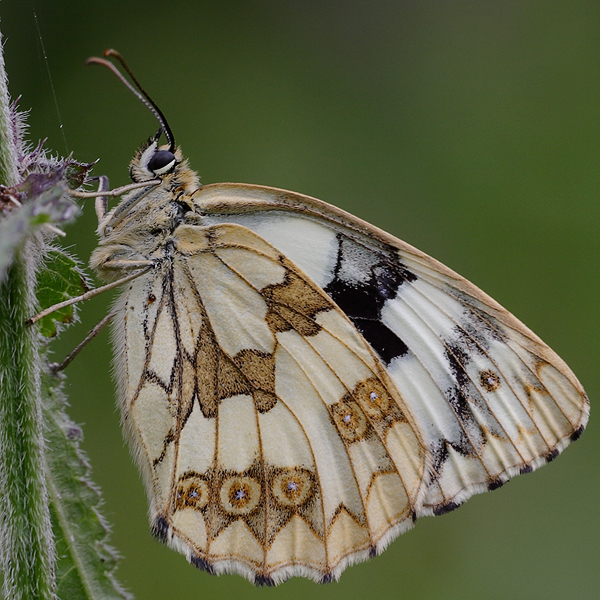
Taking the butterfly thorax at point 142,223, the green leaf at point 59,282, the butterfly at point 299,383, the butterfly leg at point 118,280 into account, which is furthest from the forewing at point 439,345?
the green leaf at point 59,282

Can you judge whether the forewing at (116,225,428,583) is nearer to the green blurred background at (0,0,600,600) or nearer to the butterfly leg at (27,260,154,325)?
the butterfly leg at (27,260,154,325)

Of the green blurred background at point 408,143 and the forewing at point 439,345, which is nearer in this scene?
the forewing at point 439,345

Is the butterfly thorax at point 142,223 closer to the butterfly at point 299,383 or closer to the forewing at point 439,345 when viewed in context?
the butterfly at point 299,383

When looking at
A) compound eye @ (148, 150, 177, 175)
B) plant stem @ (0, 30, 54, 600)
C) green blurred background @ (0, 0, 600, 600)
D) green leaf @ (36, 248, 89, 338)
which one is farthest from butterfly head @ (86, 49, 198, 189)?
green blurred background @ (0, 0, 600, 600)

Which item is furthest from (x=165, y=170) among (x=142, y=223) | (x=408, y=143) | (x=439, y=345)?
(x=408, y=143)

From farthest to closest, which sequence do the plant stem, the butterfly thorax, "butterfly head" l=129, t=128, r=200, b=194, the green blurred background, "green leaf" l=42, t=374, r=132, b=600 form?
the green blurred background < "butterfly head" l=129, t=128, r=200, b=194 < the butterfly thorax < "green leaf" l=42, t=374, r=132, b=600 < the plant stem

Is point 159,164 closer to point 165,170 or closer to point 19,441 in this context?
point 165,170

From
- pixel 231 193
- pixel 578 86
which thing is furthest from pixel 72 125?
pixel 578 86
